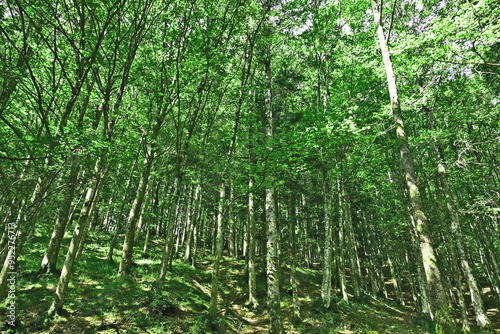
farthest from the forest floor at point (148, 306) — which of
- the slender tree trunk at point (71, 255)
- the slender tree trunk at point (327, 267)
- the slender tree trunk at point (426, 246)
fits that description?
the slender tree trunk at point (426, 246)

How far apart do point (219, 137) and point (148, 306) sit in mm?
10729

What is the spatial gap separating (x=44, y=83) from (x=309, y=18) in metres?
14.9

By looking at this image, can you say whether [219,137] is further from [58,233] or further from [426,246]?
[426,246]

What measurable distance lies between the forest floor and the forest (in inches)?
3.2

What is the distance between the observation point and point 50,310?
6770 millimetres

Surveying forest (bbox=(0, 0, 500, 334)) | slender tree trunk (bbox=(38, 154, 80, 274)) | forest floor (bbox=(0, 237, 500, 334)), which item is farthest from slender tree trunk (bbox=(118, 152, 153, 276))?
slender tree trunk (bbox=(38, 154, 80, 274))

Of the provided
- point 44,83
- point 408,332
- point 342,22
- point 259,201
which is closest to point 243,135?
point 259,201

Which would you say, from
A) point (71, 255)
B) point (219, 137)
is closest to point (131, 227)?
point (71, 255)

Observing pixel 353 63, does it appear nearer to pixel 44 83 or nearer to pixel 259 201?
pixel 259 201

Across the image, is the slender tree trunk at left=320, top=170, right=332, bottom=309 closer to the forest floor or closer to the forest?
the forest

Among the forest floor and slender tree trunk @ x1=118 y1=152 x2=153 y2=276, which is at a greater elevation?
slender tree trunk @ x1=118 y1=152 x2=153 y2=276

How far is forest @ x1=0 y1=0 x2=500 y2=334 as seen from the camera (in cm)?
533

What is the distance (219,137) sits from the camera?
16312mm

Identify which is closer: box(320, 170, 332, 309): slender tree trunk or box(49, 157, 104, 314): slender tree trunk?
box(49, 157, 104, 314): slender tree trunk
